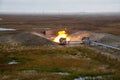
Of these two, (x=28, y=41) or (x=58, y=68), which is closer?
(x=58, y=68)

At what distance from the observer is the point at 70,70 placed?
28797 mm

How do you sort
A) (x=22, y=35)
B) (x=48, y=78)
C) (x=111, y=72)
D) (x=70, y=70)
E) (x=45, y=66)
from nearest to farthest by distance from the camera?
(x=48, y=78) < (x=111, y=72) < (x=70, y=70) < (x=45, y=66) < (x=22, y=35)

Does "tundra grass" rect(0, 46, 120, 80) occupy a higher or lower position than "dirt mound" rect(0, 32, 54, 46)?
higher

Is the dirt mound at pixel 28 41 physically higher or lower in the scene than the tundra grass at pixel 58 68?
Answer: lower

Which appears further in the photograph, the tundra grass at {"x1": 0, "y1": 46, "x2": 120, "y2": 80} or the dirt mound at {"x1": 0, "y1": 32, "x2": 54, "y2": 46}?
the dirt mound at {"x1": 0, "y1": 32, "x2": 54, "y2": 46}

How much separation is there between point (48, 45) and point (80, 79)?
2781 centimetres

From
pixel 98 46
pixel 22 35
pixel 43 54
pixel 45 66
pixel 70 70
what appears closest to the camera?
pixel 70 70

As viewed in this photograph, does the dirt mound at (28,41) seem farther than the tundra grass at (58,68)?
Yes

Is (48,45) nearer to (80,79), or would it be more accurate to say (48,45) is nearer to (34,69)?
(34,69)

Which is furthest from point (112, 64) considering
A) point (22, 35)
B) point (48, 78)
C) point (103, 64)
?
point (22, 35)

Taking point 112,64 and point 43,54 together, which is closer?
point 112,64

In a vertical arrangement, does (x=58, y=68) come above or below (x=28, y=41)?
above

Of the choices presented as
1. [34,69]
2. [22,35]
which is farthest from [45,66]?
[22,35]

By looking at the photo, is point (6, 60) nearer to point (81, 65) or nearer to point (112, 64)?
point (81, 65)
